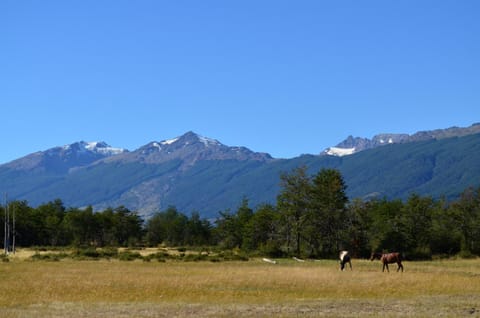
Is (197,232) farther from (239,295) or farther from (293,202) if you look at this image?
(239,295)

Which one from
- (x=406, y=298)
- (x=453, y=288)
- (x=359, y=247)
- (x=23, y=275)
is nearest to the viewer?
(x=406, y=298)

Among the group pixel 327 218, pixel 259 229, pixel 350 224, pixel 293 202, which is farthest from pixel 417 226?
pixel 259 229

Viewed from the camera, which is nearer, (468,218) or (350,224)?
(350,224)

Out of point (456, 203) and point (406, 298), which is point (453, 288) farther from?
point (456, 203)

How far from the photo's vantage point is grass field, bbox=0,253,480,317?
28844mm

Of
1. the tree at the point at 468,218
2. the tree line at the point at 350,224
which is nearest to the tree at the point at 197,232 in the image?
the tree line at the point at 350,224

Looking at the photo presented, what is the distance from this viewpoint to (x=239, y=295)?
120 ft

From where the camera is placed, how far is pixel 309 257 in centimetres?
8938

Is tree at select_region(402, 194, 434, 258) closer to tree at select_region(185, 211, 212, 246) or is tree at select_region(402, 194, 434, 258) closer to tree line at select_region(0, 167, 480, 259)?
tree line at select_region(0, 167, 480, 259)

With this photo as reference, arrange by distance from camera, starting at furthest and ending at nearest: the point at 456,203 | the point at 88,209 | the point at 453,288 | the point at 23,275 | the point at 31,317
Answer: the point at 88,209 < the point at 456,203 < the point at 23,275 < the point at 453,288 < the point at 31,317

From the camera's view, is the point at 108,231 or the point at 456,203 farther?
the point at 108,231

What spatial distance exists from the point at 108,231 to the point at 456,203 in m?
82.1

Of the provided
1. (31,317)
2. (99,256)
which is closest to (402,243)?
(99,256)

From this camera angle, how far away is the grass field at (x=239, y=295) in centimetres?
2884
